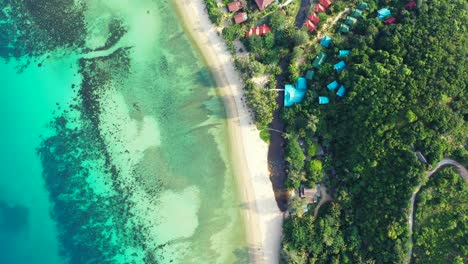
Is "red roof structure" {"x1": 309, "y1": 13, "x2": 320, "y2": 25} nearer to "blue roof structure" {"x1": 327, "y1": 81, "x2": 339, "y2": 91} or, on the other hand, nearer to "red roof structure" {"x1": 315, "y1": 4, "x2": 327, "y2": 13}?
"red roof structure" {"x1": 315, "y1": 4, "x2": 327, "y2": 13}

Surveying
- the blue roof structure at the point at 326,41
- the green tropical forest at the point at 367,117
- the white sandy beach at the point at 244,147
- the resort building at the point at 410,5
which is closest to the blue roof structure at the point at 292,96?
the green tropical forest at the point at 367,117

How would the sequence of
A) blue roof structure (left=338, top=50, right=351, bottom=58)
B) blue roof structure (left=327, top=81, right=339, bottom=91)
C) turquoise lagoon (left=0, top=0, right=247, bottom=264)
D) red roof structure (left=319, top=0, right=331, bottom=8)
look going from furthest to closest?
red roof structure (left=319, top=0, right=331, bottom=8) < turquoise lagoon (left=0, top=0, right=247, bottom=264) < blue roof structure (left=338, top=50, right=351, bottom=58) < blue roof structure (left=327, top=81, right=339, bottom=91)

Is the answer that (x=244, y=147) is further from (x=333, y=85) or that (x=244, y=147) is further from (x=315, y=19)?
(x=315, y=19)

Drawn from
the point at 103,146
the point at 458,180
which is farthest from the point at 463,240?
the point at 103,146

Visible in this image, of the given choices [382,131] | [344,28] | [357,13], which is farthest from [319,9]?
[382,131]

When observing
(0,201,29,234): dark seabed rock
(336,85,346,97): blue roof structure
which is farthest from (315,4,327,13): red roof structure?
(0,201,29,234): dark seabed rock

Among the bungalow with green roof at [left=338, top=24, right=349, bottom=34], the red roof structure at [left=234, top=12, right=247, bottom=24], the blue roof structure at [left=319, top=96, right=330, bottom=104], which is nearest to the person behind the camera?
the blue roof structure at [left=319, top=96, right=330, bottom=104]
